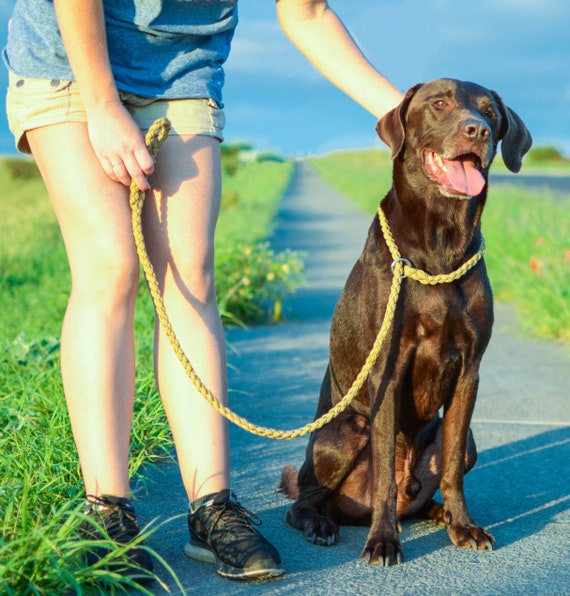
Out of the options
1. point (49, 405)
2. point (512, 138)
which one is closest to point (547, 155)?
point (512, 138)

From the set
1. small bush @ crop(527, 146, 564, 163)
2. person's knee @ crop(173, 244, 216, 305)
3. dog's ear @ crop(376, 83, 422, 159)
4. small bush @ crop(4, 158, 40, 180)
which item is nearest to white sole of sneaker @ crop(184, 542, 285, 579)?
person's knee @ crop(173, 244, 216, 305)

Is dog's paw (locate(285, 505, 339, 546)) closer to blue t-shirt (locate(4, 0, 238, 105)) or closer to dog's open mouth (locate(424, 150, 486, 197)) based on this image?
dog's open mouth (locate(424, 150, 486, 197))

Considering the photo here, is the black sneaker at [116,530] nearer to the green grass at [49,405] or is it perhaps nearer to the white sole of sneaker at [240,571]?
the green grass at [49,405]

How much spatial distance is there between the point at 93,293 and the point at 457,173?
1261 mm

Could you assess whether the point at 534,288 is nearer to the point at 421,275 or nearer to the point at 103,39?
the point at 421,275

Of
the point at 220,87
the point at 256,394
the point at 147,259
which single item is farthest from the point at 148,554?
the point at 256,394

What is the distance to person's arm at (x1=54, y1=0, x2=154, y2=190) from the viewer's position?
2.46m

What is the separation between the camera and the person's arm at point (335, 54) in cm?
318

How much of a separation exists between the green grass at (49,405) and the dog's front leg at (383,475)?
0.84 m

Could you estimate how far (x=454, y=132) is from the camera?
291cm

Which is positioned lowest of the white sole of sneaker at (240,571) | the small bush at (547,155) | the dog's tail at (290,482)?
the small bush at (547,155)

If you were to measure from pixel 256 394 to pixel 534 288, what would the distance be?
9.79 feet

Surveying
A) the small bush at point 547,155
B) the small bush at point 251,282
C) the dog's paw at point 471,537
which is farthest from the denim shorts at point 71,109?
the small bush at point 547,155

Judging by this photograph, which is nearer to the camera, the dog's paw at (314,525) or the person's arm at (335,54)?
the dog's paw at (314,525)
